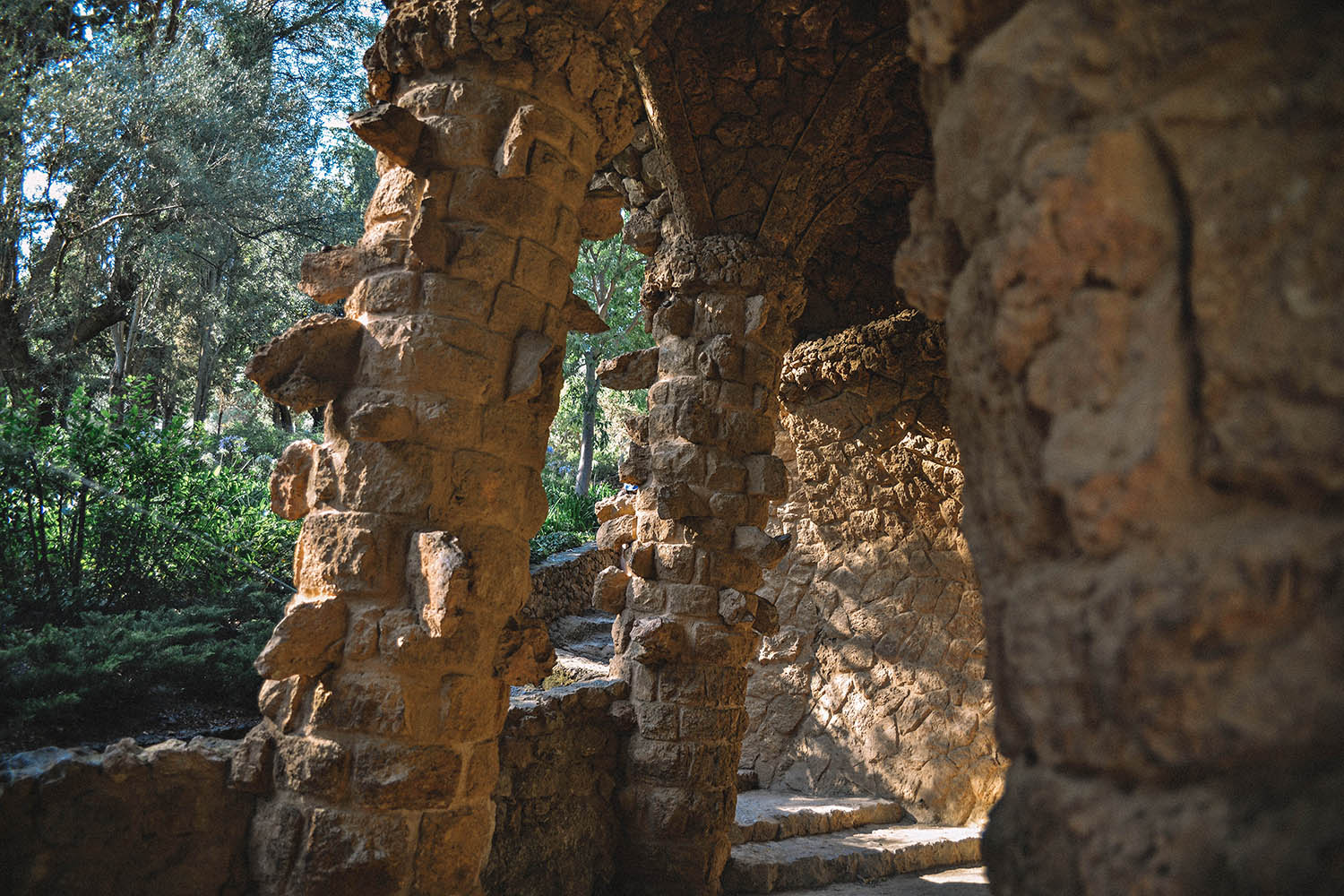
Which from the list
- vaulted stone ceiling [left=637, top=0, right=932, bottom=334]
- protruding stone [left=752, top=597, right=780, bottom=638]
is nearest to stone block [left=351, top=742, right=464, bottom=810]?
protruding stone [left=752, top=597, right=780, bottom=638]

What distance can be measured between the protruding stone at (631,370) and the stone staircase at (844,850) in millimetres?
3384

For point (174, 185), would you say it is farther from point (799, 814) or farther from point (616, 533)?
point (799, 814)

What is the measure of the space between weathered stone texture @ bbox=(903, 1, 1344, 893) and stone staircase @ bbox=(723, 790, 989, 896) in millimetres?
5504

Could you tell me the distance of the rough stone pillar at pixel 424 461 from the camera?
119 inches

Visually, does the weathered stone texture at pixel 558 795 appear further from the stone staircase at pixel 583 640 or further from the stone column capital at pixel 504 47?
the stone column capital at pixel 504 47

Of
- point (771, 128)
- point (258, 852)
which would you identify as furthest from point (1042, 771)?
point (771, 128)

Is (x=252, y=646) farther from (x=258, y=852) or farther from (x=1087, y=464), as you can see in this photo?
(x=1087, y=464)

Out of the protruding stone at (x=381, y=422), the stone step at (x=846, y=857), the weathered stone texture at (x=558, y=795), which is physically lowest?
the stone step at (x=846, y=857)

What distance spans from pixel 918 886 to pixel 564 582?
16.5ft

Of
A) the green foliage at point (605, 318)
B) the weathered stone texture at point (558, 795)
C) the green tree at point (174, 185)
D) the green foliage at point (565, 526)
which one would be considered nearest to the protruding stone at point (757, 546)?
the weathered stone texture at point (558, 795)

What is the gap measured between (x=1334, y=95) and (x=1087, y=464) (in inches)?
18.0

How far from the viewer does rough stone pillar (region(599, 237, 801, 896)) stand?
17.6 ft

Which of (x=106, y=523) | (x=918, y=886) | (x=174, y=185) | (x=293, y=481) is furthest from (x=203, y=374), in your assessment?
(x=918, y=886)

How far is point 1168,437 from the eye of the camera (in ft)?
3.20
